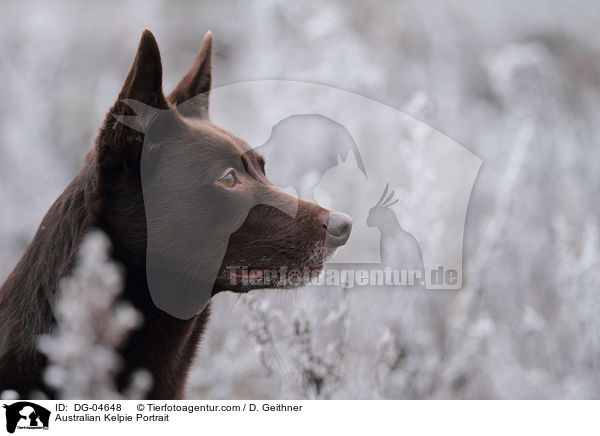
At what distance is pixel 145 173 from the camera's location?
1.97 meters

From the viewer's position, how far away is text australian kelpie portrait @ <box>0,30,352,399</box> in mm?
1865

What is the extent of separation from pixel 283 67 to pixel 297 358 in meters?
2.02

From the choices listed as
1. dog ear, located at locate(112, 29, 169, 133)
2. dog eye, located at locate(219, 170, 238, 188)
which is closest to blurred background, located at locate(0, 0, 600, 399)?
dog eye, located at locate(219, 170, 238, 188)

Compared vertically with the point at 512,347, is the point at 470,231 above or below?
above

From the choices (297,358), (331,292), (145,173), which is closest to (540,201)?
(331,292)

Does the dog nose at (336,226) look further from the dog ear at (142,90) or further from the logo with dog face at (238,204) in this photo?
the dog ear at (142,90)

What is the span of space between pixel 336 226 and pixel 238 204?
35 centimetres

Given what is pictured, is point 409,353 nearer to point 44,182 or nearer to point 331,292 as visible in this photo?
point 331,292

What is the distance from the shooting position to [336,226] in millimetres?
2076

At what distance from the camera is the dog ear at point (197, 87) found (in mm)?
2314
